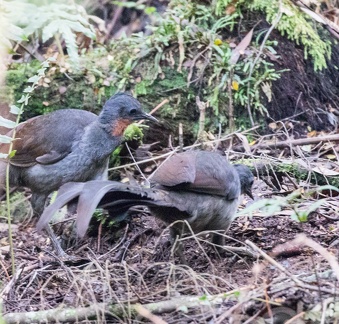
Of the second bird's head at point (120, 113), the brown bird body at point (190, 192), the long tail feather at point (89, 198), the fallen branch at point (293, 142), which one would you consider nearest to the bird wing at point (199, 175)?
the brown bird body at point (190, 192)

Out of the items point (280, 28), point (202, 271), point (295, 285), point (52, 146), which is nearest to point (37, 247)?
point (52, 146)

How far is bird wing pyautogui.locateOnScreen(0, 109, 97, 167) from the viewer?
5762 mm

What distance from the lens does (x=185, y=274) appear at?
12.9 ft

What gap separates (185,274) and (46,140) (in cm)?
233

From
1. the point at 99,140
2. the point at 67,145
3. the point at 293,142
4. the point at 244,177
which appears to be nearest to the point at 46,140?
the point at 67,145

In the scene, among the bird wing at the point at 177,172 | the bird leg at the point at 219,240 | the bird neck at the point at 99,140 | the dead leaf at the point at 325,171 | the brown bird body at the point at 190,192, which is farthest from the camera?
the bird neck at the point at 99,140

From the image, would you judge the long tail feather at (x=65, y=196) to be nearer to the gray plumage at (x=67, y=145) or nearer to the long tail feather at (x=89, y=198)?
the long tail feather at (x=89, y=198)

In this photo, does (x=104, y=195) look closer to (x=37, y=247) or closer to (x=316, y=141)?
(x=37, y=247)

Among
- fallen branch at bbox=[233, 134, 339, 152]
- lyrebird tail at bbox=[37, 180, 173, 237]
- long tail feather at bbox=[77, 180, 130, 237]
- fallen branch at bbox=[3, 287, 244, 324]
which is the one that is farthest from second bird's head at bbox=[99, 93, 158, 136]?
fallen branch at bbox=[3, 287, 244, 324]

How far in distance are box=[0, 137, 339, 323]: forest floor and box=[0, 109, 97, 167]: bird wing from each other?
611 millimetres

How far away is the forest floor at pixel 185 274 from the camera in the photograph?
3.14m

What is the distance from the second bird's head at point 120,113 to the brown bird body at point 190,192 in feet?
3.95

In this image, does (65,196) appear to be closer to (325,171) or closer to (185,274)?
(185,274)

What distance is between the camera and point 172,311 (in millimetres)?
3373
